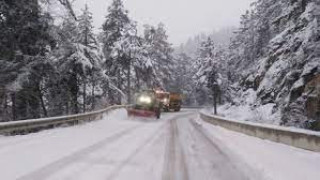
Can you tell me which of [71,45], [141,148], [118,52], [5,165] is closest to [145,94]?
[71,45]

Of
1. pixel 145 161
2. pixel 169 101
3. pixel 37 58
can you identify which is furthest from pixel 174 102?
pixel 145 161

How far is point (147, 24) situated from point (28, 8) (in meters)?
51.8

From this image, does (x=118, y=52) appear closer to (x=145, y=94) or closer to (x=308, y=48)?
(x=145, y=94)

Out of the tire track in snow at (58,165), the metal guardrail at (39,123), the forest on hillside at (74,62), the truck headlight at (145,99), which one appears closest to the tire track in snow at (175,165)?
the tire track in snow at (58,165)

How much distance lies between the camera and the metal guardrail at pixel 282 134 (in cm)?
1232

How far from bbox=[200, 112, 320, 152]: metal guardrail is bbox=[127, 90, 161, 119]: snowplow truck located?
11.6 m

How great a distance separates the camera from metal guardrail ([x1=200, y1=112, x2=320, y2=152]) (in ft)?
40.4

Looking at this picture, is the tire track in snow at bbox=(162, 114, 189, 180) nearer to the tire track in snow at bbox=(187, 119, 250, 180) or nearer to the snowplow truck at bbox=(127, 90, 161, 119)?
the tire track in snow at bbox=(187, 119, 250, 180)

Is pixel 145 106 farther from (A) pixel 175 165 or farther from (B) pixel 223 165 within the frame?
(A) pixel 175 165

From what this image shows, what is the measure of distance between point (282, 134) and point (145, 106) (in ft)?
73.2

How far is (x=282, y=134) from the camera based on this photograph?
592 inches

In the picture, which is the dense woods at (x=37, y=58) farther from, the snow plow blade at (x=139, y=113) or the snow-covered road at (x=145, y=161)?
the snow-covered road at (x=145, y=161)

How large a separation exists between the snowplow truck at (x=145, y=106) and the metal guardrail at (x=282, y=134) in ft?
38.0

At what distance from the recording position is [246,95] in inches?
1793
